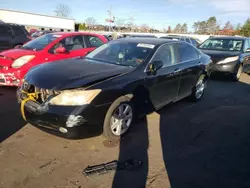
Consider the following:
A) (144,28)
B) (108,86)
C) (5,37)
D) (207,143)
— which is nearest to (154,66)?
(108,86)

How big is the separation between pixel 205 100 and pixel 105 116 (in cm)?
373

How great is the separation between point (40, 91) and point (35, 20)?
46.8 metres

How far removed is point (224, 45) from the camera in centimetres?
949

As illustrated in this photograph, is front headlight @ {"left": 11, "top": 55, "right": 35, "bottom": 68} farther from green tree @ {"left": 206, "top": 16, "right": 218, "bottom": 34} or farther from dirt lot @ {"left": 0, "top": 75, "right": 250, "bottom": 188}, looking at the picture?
green tree @ {"left": 206, "top": 16, "right": 218, "bottom": 34}

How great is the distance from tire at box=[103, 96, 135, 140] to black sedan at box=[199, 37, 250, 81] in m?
5.89

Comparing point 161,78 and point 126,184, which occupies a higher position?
point 161,78

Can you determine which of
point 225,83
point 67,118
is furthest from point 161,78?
point 225,83

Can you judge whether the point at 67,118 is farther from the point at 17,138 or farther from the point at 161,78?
the point at 161,78

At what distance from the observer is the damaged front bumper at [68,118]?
3035 mm

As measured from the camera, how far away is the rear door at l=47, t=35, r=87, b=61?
6207mm

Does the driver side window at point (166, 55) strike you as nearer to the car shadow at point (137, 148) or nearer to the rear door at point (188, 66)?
the rear door at point (188, 66)

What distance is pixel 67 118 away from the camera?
3.02 meters

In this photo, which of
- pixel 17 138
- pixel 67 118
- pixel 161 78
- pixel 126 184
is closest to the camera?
pixel 126 184

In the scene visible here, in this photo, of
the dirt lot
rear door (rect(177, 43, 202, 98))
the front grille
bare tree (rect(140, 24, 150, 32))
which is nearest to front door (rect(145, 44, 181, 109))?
rear door (rect(177, 43, 202, 98))
